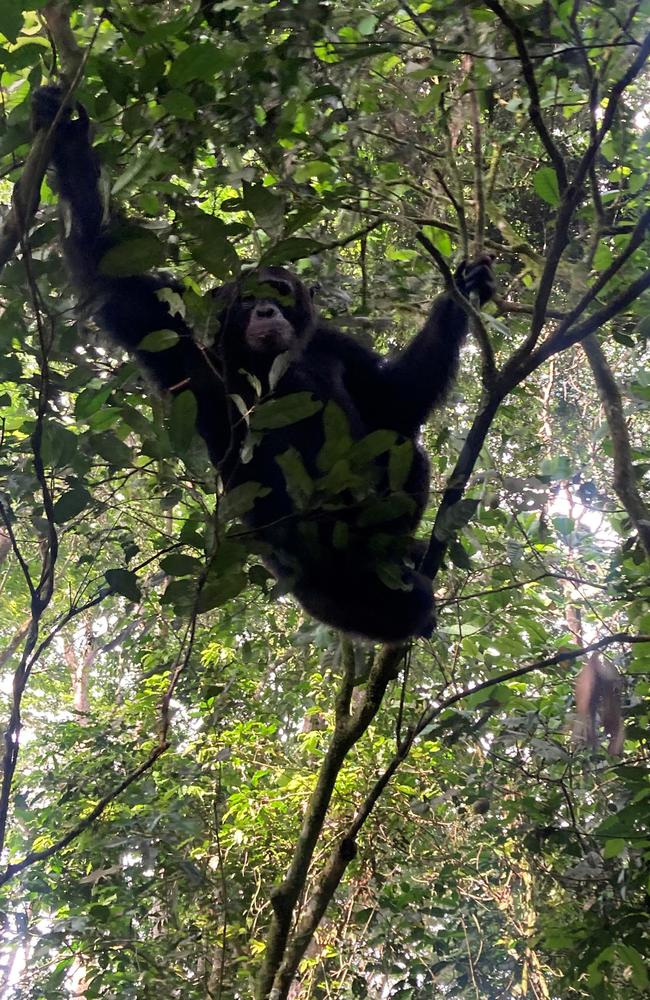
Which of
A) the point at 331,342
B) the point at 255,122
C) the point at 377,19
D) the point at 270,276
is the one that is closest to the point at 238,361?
the point at 270,276

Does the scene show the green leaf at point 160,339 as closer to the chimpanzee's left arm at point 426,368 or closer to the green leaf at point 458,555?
the green leaf at point 458,555

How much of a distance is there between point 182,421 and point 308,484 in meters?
0.35

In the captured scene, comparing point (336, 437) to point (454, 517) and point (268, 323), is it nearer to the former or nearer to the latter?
point (454, 517)

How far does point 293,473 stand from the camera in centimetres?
210

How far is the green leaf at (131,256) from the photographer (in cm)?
199

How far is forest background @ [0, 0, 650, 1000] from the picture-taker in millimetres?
2277

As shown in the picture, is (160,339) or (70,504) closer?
(160,339)

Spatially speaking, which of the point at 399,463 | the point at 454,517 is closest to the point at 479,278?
the point at 454,517

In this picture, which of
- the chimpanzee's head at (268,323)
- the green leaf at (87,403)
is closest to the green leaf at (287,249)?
the green leaf at (87,403)

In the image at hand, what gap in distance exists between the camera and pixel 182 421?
6.64 feet

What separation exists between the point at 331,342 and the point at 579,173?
7.49ft

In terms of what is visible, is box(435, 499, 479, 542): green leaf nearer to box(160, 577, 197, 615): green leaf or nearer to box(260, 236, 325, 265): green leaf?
box(160, 577, 197, 615): green leaf

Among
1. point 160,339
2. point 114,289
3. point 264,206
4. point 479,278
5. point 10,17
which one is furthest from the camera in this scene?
point 479,278

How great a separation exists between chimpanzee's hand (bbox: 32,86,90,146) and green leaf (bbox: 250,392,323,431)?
0.85 m
